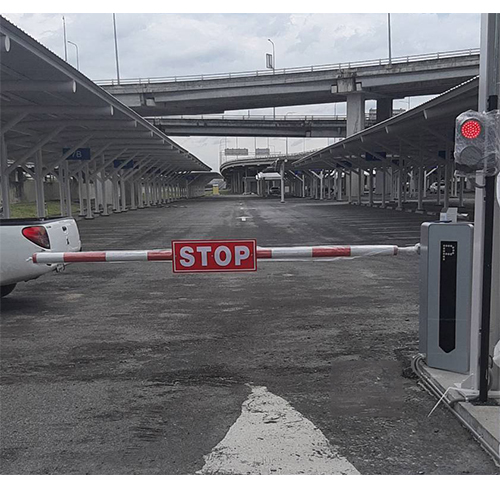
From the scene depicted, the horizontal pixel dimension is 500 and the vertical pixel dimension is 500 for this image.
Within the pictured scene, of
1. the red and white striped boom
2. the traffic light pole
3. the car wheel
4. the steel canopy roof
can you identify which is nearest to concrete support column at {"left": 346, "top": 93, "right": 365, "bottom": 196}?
the steel canopy roof

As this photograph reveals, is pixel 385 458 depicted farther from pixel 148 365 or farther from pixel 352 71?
pixel 352 71

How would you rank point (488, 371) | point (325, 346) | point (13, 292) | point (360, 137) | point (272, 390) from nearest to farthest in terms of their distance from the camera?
point (488, 371) → point (272, 390) → point (325, 346) → point (13, 292) → point (360, 137)

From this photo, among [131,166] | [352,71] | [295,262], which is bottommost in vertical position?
[295,262]

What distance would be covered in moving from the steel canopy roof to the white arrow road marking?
9.53m

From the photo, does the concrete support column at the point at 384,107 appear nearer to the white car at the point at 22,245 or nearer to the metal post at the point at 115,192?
the metal post at the point at 115,192

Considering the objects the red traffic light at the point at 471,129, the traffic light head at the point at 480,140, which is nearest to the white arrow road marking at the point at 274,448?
the traffic light head at the point at 480,140

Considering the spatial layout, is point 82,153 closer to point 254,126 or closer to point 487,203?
point 487,203

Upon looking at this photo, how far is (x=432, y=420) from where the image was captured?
4.08 meters

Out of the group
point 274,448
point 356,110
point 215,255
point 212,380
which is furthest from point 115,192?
point 274,448

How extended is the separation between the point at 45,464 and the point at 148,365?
1.94 m

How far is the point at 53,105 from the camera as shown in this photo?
19.2 metres

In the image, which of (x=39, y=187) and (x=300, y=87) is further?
(x=300, y=87)

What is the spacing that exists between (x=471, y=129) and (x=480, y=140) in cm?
10

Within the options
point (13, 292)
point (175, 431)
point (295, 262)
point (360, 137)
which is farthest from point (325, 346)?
point (360, 137)
